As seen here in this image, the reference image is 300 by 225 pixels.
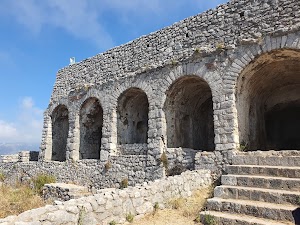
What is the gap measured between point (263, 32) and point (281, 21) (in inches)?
23.7

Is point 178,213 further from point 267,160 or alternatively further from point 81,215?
point 267,160

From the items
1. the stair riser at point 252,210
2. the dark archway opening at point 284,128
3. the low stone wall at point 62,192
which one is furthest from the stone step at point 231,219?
the dark archway opening at point 284,128

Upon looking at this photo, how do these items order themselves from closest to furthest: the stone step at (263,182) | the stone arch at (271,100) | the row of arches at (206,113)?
the stone step at (263,182) < the stone arch at (271,100) < the row of arches at (206,113)

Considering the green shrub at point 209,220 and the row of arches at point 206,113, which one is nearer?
the green shrub at point 209,220

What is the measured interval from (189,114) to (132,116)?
10.0 feet

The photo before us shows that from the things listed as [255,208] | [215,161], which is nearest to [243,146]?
[215,161]

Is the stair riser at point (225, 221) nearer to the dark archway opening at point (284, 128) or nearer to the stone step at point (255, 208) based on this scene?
the stone step at point (255, 208)

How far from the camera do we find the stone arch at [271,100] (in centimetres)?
917

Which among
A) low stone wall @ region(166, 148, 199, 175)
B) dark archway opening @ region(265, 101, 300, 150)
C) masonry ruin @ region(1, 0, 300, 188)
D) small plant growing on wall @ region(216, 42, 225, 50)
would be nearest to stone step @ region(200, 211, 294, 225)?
masonry ruin @ region(1, 0, 300, 188)

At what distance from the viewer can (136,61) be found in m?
12.4

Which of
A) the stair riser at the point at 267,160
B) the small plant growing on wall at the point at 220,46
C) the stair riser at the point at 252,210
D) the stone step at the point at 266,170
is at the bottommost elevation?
the stair riser at the point at 252,210

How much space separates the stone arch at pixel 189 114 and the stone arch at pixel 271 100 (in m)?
1.88

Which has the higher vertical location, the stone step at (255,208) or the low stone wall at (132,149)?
the low stone wall at (132,149)

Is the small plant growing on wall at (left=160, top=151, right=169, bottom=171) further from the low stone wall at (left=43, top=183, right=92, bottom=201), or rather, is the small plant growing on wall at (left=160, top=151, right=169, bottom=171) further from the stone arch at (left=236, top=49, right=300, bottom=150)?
the low stone wall at (left=43, top=183, right=92, bottom=201)
